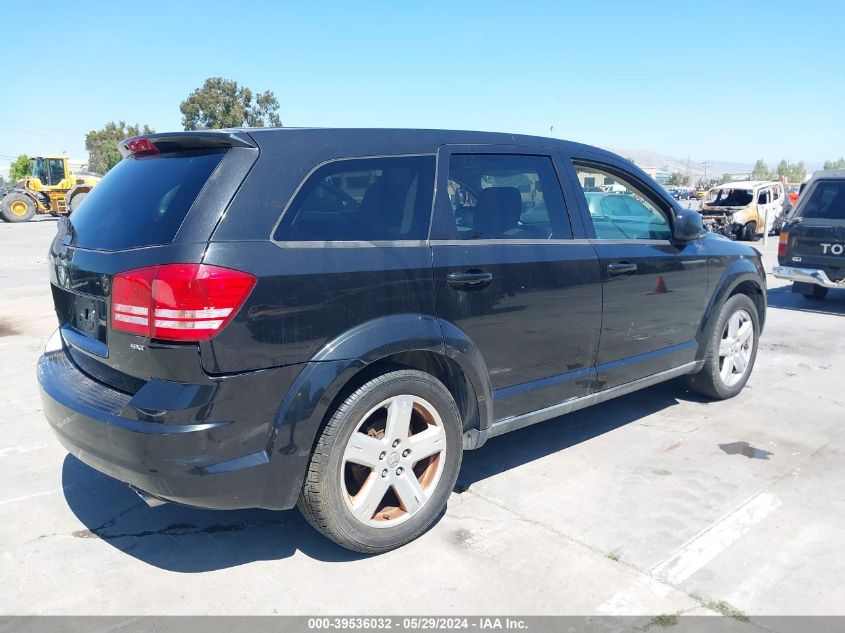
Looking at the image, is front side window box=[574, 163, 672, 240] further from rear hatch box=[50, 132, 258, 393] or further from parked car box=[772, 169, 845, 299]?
parked car box=[772, 169, 845, 299]

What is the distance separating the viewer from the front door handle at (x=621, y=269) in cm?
404

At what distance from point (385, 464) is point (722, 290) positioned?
3185mm

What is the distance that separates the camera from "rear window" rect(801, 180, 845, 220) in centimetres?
931

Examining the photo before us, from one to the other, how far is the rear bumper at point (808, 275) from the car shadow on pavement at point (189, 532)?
8.34m

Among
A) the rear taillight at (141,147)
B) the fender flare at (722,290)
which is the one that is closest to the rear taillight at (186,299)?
the rear taillight at (141,147)

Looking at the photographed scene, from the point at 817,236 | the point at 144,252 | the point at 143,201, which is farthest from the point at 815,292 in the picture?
the point at 144,252

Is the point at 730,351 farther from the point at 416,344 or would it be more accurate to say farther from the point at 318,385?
the point at 318,385

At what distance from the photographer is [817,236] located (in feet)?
30.3

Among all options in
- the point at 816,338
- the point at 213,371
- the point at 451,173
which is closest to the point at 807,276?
the point at 816,338

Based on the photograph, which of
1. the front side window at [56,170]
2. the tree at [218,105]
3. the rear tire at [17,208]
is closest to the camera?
the rear tire at [17,208]

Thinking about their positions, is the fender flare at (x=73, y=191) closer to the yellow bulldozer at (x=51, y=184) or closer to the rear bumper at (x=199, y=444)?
the yellow bulldozer at (x=51, y=184)

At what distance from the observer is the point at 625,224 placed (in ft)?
14.4

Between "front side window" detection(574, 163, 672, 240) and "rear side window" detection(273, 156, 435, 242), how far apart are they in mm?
1239
